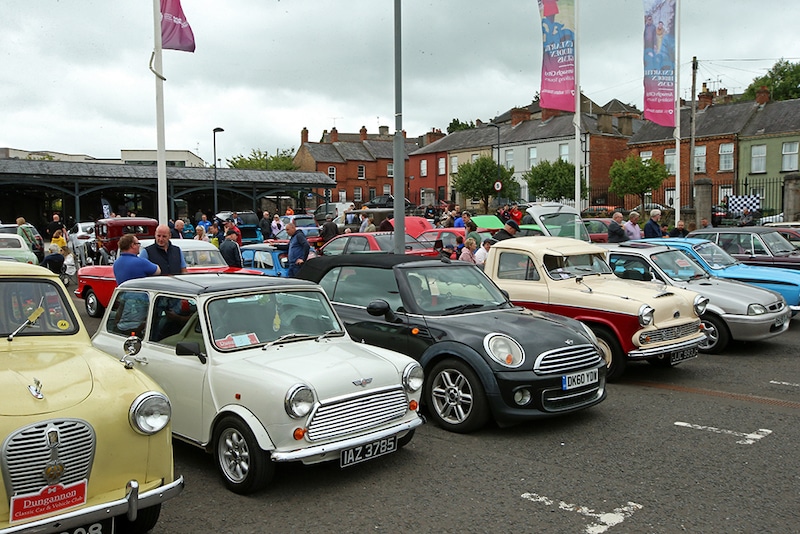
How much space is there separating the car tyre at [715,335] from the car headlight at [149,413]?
883cm

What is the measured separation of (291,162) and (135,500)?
76771mm

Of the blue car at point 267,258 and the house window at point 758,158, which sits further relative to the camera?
the house window at point 758,158

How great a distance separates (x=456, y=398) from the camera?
681 centimetres

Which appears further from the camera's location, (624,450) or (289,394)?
(624,450)

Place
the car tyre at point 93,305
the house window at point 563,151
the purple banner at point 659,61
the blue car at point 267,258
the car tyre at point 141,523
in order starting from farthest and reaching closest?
the house window at point 563,151 < the purple banner at point 659,61 < the blue car at point 267,258 < the car tyre at point 93,305 < the car tyre at point 141,523

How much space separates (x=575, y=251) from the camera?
32.5ft

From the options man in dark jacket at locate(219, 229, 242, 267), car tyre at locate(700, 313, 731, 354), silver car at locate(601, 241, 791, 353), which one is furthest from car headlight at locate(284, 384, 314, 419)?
man in dark jacket at locate(219, 229, 242, 267)

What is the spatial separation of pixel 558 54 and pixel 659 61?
3.86 m

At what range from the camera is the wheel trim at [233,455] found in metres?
5.22

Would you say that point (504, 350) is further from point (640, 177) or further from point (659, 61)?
point (640, 177)

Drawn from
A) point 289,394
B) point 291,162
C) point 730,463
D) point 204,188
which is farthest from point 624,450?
point 291,162

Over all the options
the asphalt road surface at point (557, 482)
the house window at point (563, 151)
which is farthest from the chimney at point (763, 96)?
the asphalt road surface at point (557, 482)

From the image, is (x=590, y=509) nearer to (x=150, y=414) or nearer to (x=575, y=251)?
(x=150, y=414)

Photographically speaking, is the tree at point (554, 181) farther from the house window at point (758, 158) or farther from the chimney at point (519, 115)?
the chimney at point (519, 115)
